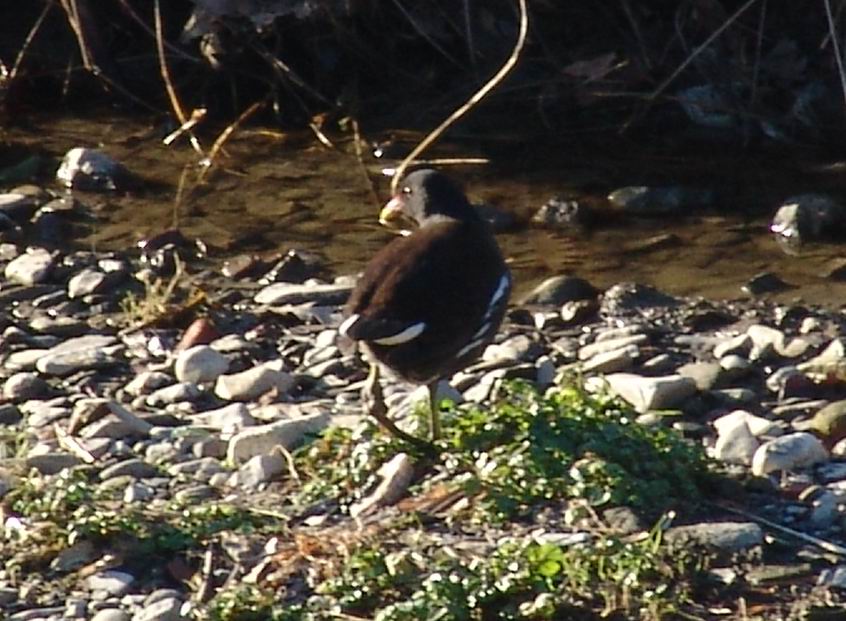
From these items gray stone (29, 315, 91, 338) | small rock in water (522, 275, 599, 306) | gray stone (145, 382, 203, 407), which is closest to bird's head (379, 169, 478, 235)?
small rock in water (522, 275, 599, 306)

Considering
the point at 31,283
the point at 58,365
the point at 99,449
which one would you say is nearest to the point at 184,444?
the point at 99,449

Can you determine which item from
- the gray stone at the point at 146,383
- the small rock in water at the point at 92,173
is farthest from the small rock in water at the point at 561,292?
the small rock in water at the point at 92,173

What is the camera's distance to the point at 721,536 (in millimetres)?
4359

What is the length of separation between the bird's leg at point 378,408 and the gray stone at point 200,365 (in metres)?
0.85

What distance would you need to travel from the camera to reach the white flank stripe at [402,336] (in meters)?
4.92

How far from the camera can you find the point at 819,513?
4.57 meters

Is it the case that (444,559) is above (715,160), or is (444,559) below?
above

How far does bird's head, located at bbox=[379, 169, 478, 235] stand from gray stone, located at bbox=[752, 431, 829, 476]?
140 cm

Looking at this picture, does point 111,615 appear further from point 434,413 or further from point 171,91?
point 171,91

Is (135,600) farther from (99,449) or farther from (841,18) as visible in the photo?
(841,18)

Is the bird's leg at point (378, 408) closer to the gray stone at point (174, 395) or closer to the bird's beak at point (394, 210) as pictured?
the gray stone at point (174, 395)

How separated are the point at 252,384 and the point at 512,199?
8.53 ft

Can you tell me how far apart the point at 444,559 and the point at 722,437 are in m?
1.05

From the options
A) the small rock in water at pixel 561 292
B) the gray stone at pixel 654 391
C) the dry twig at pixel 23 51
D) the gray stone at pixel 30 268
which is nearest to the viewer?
the gray stone at pixel 654 391
